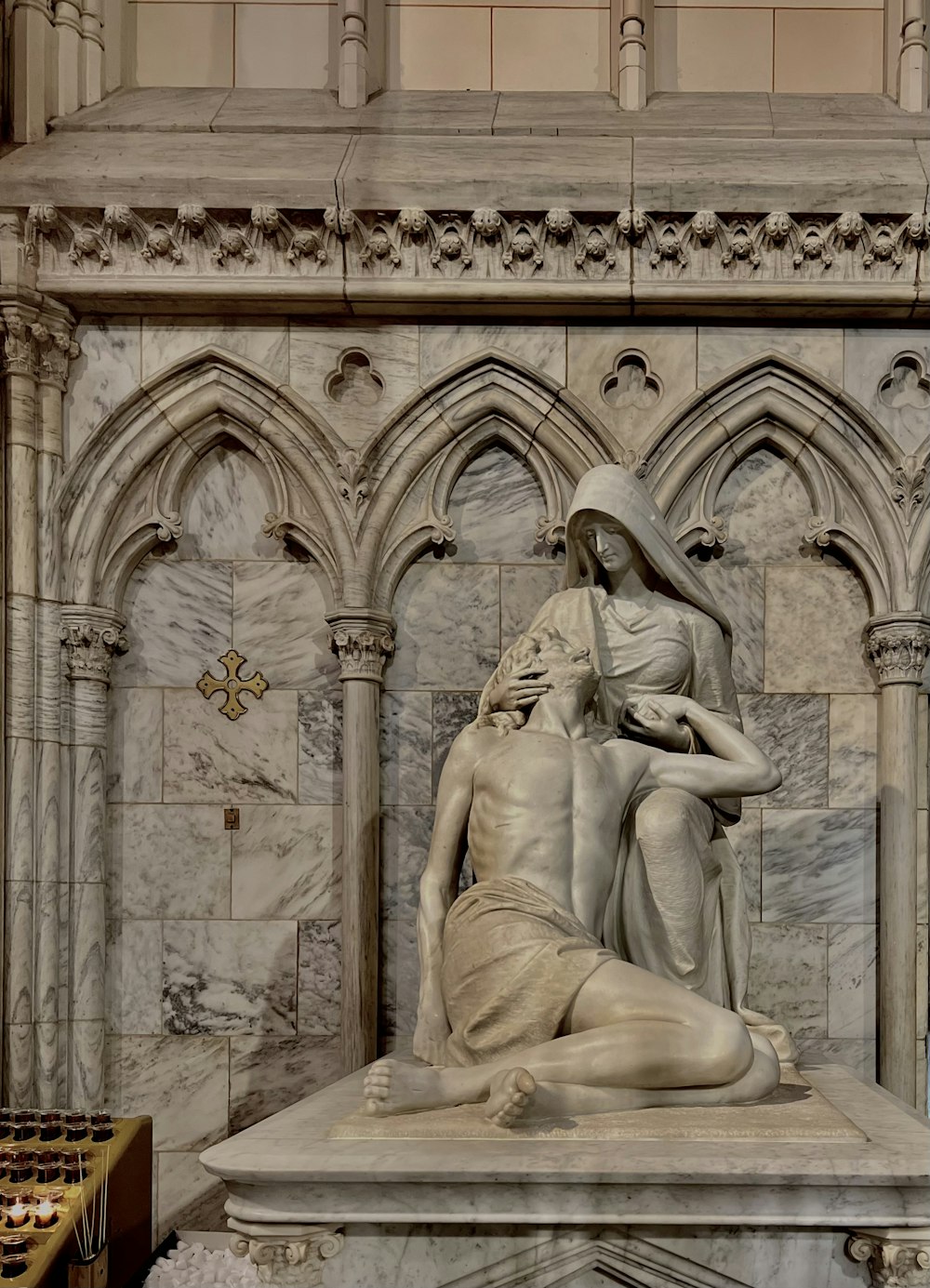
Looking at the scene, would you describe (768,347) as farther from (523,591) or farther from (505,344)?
(523,591)

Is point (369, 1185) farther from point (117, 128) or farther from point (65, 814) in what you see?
point (117, 128)

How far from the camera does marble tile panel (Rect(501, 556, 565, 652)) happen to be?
5301 millimetres

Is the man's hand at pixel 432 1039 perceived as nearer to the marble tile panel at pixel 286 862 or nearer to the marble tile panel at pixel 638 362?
the marble tile panel at pixel 286 862

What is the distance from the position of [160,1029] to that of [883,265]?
13.0ft

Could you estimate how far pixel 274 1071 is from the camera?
5.14 m

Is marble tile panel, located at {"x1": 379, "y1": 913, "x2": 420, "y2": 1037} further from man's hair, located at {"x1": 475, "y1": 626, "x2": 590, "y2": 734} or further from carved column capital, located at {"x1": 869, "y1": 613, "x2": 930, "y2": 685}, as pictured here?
carved column capital, located at {"x1": 869, "y1": 613, "x2": 930, "y2": 685}

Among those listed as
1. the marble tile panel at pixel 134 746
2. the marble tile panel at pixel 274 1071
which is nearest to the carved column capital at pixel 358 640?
the marble tile panel at pixel 134 746

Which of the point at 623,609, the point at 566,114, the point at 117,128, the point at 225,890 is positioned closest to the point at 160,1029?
the point at 225,890

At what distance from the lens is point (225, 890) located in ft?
17.1

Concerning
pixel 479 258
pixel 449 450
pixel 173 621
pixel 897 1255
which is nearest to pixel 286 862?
pixel 173 621

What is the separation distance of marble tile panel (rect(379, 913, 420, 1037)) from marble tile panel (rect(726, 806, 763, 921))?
1.28 metres

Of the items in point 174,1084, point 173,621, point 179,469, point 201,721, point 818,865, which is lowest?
point 174,1084

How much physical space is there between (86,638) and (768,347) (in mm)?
2840

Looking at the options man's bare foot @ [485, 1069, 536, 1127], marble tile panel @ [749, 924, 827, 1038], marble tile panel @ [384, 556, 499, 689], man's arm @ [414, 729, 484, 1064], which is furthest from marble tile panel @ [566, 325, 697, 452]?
man's bare foot @ [485, 1069, 536, 1127]
